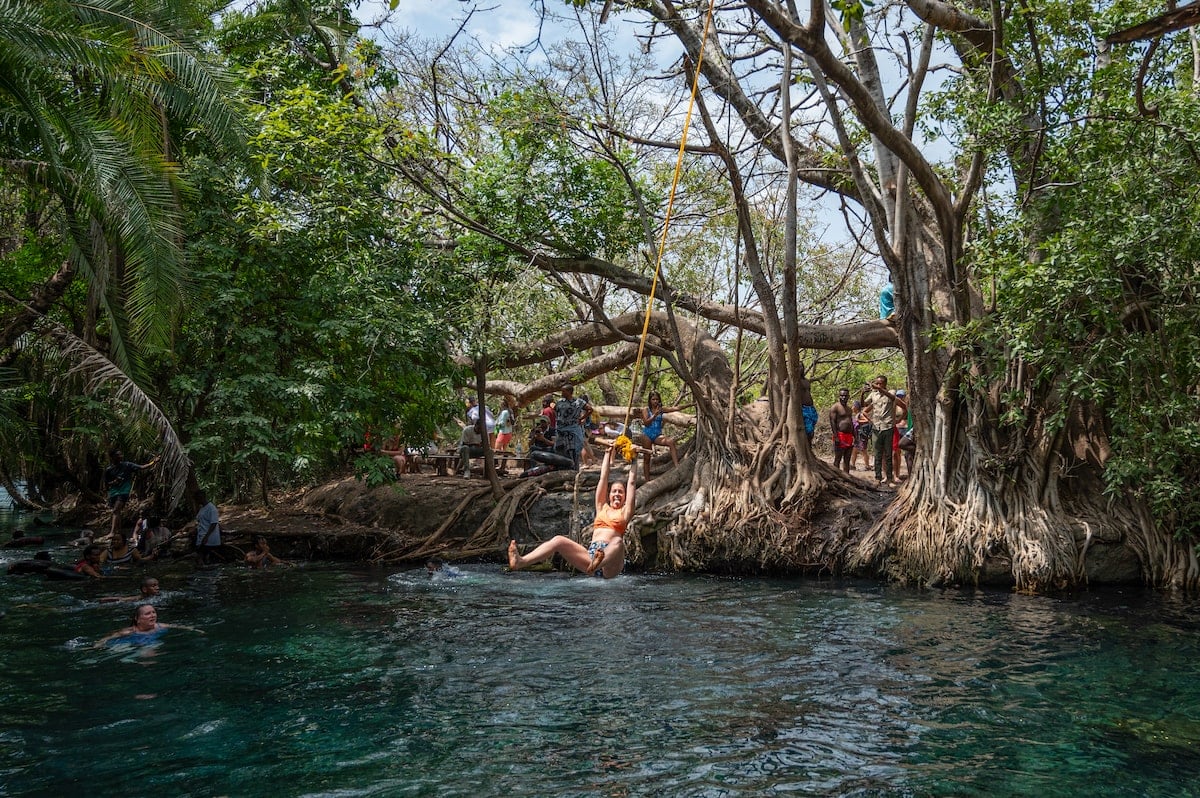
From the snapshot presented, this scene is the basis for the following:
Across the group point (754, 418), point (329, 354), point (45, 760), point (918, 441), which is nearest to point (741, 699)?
point (45, 760)

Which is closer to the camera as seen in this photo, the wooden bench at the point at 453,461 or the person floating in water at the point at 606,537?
the person floating in water at the point at 606,537

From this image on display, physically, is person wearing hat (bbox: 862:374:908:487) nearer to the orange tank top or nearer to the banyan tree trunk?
the banyan tree trunk

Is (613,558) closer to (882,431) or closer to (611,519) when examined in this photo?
(611,519)

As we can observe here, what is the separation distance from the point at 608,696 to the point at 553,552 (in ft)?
7.81

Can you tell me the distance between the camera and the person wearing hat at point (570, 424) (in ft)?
59.3

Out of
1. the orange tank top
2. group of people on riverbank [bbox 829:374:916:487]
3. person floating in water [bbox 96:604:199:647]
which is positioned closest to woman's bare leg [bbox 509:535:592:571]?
the orange tank top

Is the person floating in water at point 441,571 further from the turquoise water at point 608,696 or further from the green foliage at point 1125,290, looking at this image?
the green foliage at point 1125,290

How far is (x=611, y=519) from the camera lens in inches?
445

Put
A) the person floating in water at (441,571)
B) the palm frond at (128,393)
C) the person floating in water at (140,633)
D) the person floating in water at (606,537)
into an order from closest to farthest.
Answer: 1. the person floating in water at (140,633)
2. the person floating in water at (606,537)
3. the palm frond at (128,393)
4. the person floating in water at (441,571)

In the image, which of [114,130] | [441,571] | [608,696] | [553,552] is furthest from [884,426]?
[114,130]

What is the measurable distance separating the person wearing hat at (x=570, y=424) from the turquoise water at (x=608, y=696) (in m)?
4.99

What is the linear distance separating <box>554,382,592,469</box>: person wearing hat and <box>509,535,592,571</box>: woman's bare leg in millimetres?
7073

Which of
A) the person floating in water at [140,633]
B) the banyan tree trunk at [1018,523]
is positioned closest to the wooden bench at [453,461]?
the banyan tree trunk at [1018,523]

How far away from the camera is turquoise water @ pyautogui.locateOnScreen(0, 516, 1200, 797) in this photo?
6645 mm
